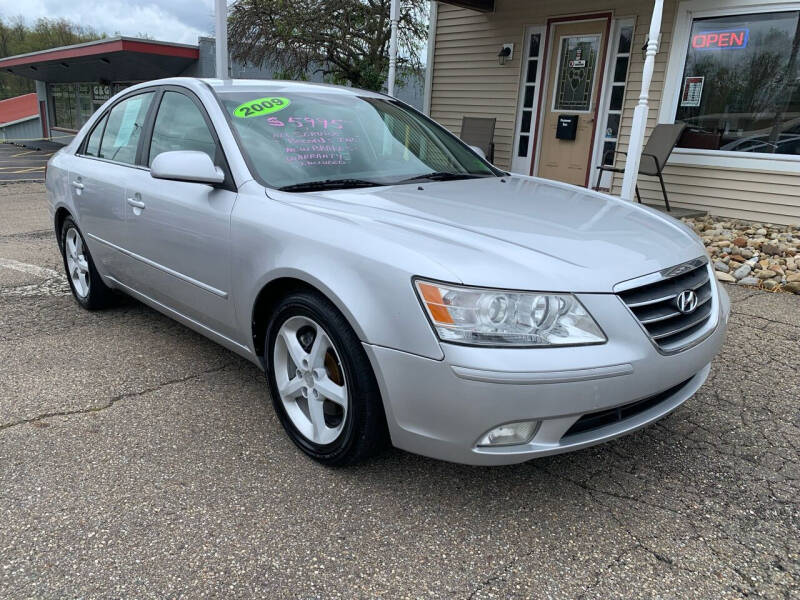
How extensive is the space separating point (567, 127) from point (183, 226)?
23.0 ft

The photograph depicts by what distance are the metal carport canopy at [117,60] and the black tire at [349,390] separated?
58.7ft

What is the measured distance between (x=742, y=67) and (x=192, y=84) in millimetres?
6547

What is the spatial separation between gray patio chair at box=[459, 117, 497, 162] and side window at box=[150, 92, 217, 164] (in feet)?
21.8

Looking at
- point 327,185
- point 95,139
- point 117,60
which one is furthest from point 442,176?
point 117,60

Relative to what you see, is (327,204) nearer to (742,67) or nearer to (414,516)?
(414,516)

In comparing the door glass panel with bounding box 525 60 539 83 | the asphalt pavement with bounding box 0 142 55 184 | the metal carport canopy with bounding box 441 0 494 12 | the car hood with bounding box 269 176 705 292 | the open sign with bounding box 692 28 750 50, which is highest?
the metal carport canopy with bounding box 441 0 494 12

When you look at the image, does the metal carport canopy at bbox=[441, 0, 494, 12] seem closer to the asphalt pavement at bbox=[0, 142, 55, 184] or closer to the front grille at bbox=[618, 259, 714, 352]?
the front grille at bbox=[618, 259, 714, 352]

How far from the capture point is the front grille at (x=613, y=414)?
6.84 feet

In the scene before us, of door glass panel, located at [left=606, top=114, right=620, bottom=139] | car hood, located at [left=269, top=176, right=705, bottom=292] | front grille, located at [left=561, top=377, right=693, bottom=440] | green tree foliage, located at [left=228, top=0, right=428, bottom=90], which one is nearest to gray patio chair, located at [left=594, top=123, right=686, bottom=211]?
door glass panel, located at [left=606, top=114, right=620, bottom=139]

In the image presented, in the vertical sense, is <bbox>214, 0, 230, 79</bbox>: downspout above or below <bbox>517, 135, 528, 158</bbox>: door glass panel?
above

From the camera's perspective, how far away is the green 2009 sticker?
3.00m

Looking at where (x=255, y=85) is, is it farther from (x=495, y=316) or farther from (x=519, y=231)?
(x=495, y=316)

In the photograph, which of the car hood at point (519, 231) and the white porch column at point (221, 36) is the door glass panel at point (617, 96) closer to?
the white porch column at point (221, 36)

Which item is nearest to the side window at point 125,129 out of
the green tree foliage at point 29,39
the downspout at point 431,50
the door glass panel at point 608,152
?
the door glass panel at point 608,152
